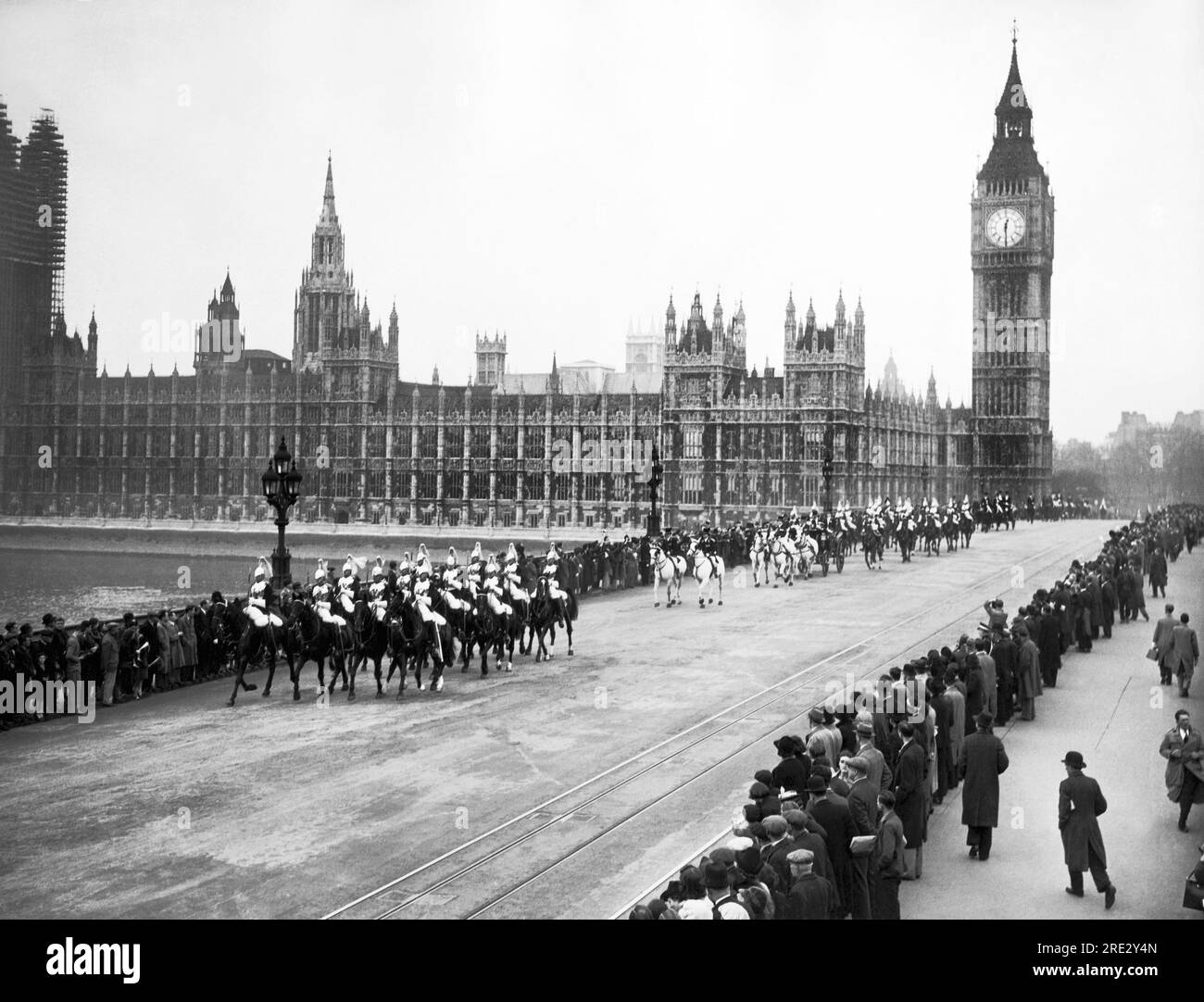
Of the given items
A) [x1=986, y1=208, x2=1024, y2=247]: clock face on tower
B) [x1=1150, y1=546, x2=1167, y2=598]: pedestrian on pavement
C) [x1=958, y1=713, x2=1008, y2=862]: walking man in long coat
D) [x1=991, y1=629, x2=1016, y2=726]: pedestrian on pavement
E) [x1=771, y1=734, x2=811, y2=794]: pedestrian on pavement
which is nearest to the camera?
[x1=771, y1=734, x2=811, y2=794]: pedestrian on pavement

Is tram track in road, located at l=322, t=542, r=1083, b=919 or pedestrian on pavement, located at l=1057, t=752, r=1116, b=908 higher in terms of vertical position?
pedestrian on pavement, located at l=1057, t=752, r=1116, b=908

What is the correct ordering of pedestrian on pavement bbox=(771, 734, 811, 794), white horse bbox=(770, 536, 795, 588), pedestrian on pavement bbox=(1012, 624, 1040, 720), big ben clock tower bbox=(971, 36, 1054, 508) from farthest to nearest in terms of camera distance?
big ben clock tower bbox=(971, 36, 1054, 508) < white horse bbox=(770, 536, 795, 588) < pedestrian on pavement bbox=(1012, 624, 1040, 720) < pedestrian on pavement bbox=(771, 734, 811, 794)

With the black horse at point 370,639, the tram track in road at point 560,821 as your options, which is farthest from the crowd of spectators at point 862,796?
the black horse at point 370,639

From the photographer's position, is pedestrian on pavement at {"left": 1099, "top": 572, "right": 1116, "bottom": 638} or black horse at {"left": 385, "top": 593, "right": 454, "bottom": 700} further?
pedestrian on pavement at {"left": 1099, "top": 572, "right": 1116, "bottom": 638}

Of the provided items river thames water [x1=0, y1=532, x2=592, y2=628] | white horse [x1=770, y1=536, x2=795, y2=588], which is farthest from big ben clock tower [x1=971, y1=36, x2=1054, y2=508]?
white horse [x1=770, y1=536, x2=795, y2=588]

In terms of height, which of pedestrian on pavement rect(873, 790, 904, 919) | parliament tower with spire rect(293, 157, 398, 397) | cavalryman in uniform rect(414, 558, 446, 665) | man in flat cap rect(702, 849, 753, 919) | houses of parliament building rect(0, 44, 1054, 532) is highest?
parliament tower with spire rect(293, 157, 398, 397)

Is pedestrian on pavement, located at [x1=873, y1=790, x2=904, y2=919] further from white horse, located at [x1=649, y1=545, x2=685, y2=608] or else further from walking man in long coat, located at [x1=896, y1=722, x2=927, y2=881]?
white horse, located at [x1=649, y1=545, x2=685, y2=608]

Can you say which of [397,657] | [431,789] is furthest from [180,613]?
[431,789]
